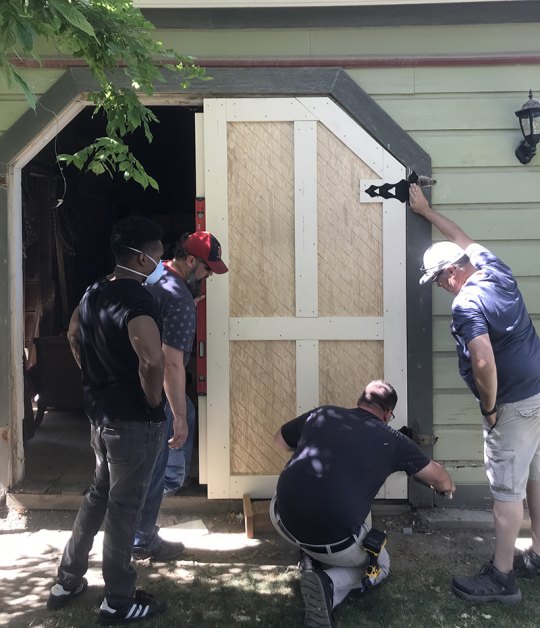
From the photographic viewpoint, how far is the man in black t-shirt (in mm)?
2680

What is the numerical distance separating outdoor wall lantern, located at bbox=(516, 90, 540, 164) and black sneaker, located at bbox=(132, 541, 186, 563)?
122 inches

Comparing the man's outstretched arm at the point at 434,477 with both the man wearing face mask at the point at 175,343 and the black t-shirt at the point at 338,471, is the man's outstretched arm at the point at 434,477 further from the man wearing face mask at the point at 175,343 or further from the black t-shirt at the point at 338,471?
the man wearing face mask at the point at 175,343

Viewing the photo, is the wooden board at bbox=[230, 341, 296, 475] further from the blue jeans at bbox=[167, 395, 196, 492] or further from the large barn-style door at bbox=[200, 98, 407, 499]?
the blue jeans at bbox=[167, 395, 196, 492]

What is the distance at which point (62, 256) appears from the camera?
6.52 meters

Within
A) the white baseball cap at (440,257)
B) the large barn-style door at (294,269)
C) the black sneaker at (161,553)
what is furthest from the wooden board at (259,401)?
the white baseball cap at (440,257)

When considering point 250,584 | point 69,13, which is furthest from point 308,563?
point 69,13

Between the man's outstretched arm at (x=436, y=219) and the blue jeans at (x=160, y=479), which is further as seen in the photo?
the man's outstretched arm at (x=436, y=219)

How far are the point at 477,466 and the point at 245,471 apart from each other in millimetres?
1458

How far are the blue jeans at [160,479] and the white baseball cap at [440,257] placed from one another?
156 centimetres

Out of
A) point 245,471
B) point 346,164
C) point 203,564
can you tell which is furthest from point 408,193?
point 203,564

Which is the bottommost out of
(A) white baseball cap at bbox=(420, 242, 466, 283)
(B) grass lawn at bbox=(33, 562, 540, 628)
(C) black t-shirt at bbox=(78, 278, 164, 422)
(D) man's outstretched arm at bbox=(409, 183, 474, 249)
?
(B) grass lawn at bbox=(33, 562, 540, 628)

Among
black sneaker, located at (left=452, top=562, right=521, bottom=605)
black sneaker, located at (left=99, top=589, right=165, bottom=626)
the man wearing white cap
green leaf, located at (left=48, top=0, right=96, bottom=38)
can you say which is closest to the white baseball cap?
the man wearing white cap

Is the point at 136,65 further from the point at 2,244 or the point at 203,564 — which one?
Answer: the point at 203,564

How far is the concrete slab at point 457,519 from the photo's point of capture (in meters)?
3.68
